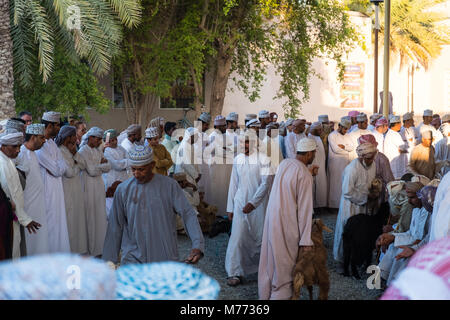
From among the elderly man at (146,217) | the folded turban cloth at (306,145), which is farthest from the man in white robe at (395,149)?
the elderly man at (146,217)

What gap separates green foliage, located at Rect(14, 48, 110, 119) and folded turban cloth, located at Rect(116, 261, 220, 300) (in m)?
10.7

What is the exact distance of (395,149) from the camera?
11.3 m

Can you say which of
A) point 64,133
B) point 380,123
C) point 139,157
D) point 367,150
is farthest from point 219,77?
point 139,157

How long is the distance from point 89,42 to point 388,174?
746cm

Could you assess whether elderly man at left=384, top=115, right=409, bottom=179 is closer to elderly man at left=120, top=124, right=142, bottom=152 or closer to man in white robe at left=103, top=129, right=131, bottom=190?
elderly man at left=120, top=124, right=142, bottom=152

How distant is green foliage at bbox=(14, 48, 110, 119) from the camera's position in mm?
13367

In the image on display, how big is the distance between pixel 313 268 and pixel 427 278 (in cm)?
372

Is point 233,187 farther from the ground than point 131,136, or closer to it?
closer to it

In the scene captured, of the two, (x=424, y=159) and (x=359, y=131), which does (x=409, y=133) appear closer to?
(x=359, y=131)

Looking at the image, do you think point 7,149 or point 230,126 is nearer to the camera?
point 7,149
